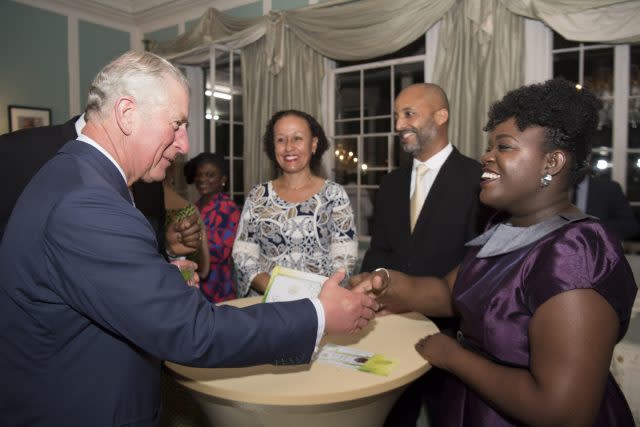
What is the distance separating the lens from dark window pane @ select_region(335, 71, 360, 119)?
199 inches

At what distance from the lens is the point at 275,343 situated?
1.12 metres

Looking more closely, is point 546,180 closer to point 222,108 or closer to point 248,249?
point 248,249

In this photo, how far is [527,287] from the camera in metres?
1.20

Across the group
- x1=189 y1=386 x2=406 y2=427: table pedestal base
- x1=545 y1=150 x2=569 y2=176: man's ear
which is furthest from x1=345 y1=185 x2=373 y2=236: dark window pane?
x1=545 y1=150 x2=569 y2=176: man's ear

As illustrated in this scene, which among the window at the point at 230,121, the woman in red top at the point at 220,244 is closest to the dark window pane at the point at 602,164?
the woman in red top at the point at 220,244

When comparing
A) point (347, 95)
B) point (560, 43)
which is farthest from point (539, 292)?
point (347, 95)

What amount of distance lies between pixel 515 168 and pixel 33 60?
6.14 m

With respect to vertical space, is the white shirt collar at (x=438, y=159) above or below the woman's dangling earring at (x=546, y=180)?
above

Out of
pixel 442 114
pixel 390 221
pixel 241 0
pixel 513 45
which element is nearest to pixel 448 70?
pixel 513 45

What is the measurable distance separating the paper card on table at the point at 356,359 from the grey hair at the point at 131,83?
0.96 meters

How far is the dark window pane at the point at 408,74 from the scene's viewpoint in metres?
4.59

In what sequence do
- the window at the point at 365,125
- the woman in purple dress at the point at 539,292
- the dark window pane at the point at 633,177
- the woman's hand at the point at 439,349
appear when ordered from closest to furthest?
the woman in purple dress at the point at 539,292 < the woman's hand at the point at 439,349 < the dark window pane at the point at 633,177 < the window at the point at 365,125

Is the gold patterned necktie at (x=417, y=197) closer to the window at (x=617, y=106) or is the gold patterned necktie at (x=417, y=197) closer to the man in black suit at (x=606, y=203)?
the man in black suit at (x=606, y=203)

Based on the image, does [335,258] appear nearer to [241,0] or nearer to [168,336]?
[168,336]
